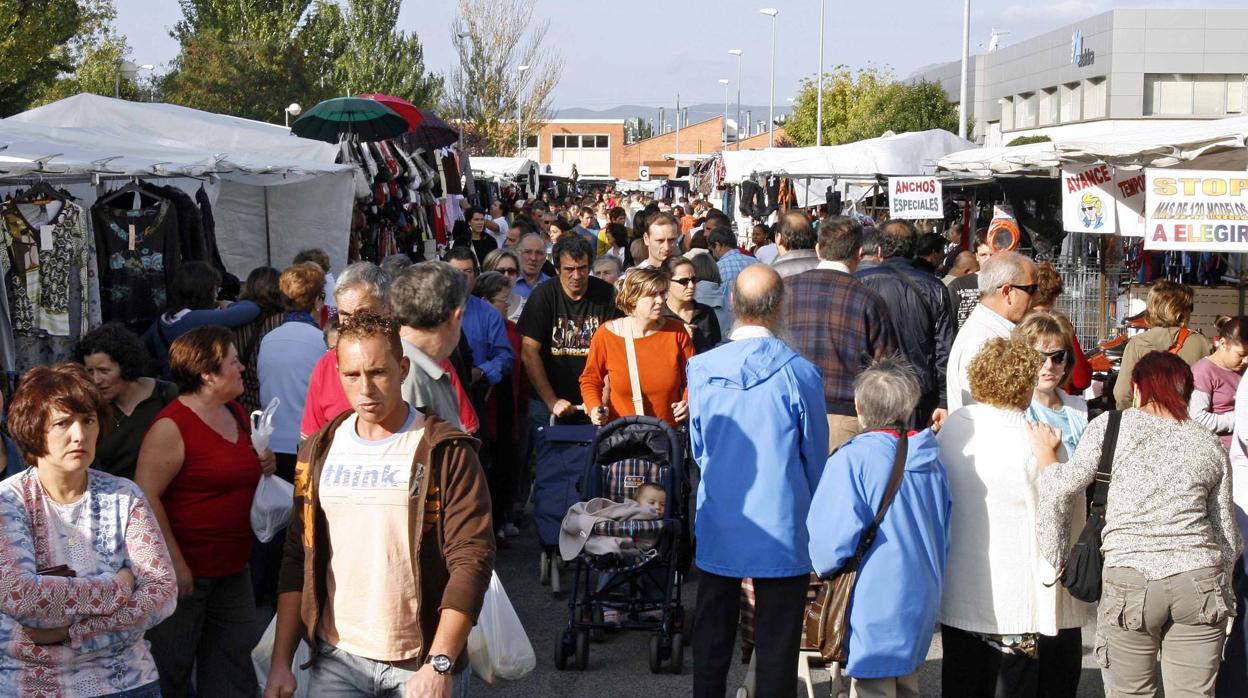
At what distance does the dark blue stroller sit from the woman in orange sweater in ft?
0.79

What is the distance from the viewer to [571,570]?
307 inches

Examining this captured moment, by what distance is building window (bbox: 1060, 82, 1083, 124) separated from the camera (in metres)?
47.2

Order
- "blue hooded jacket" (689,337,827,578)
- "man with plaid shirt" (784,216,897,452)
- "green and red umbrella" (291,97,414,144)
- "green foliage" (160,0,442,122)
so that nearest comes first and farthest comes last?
"blue hooded jacket" (689,337,827,578) < "man with plaid shirt" (784,216,897,452) < "green and red umbrella" (291,97,414,144) < "green foliage" (160,0,442,122)

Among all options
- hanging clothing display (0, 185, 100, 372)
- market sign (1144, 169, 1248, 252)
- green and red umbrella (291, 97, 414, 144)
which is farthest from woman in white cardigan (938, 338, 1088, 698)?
green and red umbrella (291, 97, 414, 144)

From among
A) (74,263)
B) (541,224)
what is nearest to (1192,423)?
(74,263)

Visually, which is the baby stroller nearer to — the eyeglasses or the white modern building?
the eyeglasses

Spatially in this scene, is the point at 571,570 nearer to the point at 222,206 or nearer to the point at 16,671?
the point at 16,671

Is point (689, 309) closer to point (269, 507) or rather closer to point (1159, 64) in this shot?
point (269, 507)

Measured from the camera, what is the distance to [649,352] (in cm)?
671

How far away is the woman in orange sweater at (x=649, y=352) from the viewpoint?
6.65 meters

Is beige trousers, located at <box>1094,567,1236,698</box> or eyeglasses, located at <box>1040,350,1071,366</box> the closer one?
beige trousers, located at <box>1094,567,1236,698</box>

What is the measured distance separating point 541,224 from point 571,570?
12.7 meters

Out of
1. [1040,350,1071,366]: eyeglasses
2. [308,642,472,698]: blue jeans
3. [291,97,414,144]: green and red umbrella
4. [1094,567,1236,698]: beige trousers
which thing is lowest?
[1094,567,1236,698]: beige trousers

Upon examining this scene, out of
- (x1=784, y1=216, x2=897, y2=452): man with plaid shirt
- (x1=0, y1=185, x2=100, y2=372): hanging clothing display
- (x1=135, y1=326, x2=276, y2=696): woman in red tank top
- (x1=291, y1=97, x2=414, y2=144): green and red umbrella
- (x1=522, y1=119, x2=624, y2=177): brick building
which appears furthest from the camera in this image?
(x1=522, y1=119, x2=624, y2=177): brick building
